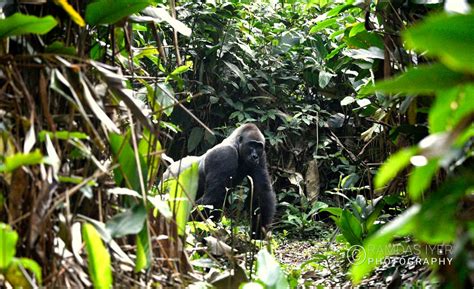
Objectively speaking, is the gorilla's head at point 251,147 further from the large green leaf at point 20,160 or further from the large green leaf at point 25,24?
the large green leaf at point 20,160

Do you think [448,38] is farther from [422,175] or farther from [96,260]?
[96,260]

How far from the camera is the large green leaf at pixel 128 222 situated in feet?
5.53

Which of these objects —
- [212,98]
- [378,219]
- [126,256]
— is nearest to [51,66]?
[126,256]

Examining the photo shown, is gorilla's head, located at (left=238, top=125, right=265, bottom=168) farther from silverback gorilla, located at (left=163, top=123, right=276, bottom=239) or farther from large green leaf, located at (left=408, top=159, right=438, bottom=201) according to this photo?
large green leaf, located at (left=408, top=159, right=438, bottom=201)

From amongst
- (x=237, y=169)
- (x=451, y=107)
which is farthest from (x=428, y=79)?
(x=237, y=169)

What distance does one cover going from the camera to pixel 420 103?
261cm

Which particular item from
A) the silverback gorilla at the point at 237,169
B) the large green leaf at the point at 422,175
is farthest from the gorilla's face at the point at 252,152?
the large green leaf at the point at 422,175

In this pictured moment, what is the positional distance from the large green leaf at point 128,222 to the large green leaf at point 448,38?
3.37 feet

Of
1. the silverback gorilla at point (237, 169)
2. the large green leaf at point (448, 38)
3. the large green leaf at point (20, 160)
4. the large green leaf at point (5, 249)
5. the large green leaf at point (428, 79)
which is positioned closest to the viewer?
the large green leaf at point (448, 38)

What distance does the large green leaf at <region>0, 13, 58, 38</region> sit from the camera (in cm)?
167

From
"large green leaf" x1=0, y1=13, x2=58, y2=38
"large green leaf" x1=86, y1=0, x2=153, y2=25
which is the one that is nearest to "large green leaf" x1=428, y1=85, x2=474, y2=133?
"large green leaf" x1=0, y1=13, x2=58, y2=38

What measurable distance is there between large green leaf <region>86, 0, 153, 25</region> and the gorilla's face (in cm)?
513

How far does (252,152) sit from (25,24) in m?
5.48

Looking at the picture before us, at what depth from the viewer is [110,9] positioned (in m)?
1.96
